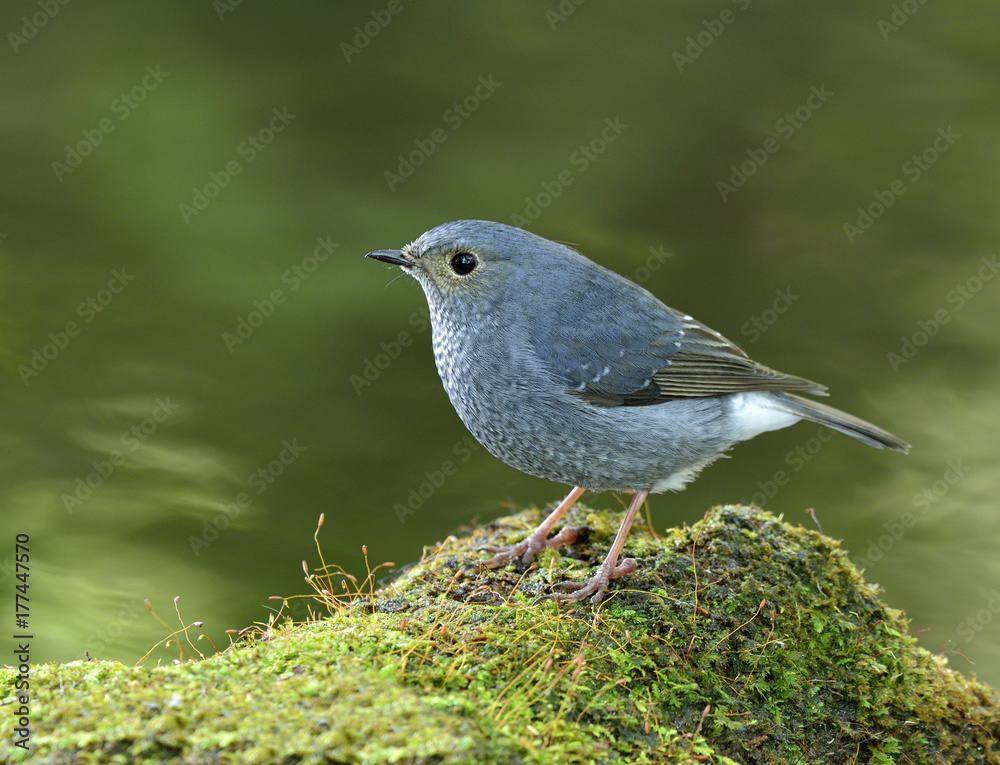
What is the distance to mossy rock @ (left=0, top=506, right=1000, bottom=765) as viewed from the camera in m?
2.50

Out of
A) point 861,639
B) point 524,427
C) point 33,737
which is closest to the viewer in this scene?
point 33,737

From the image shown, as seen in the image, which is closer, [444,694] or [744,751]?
[444,694]

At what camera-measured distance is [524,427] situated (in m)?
4.11

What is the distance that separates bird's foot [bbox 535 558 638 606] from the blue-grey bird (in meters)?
0.06

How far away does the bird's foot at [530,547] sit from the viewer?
4.29 metres

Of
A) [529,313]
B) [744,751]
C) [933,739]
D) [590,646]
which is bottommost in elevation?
[933,739]

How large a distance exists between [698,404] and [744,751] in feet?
6.04

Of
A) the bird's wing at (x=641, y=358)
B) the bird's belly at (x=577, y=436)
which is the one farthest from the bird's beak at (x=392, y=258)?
the bird's wing at (x=641, y=358)

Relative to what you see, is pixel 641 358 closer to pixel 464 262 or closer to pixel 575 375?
pixel 575 375

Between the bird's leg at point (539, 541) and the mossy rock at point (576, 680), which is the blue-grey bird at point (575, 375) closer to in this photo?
the bird's leg at point (539, 541)

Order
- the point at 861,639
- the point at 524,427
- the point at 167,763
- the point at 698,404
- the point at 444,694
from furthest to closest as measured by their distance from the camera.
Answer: the point at 698,404, the point at 524,427, the point at 861,639, the point at 444,694, the point at 167,763

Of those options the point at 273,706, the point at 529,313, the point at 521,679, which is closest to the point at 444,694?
the point at 521,679

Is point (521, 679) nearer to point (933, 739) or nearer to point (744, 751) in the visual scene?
point (744, 751)

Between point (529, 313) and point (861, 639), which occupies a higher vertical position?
point (529, 313)
